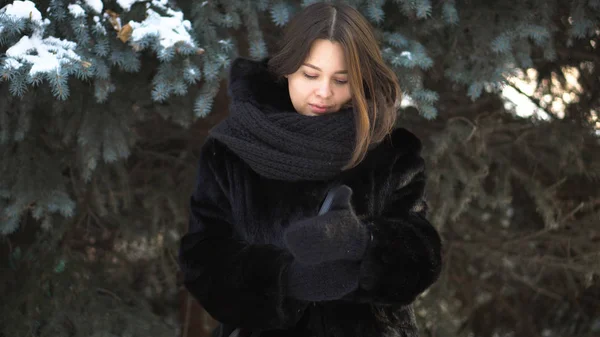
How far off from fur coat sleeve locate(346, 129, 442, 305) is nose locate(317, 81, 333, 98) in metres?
0.28

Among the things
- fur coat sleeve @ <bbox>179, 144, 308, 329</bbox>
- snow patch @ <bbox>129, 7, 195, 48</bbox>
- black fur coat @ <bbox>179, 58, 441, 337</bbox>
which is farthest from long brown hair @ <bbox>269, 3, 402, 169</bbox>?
snow patch @ <bbox>129, 7, 195, 48</bbox>

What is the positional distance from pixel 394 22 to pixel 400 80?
30 cm

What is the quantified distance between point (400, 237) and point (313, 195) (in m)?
0.31

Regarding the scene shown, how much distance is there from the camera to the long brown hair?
→ 7.11ft

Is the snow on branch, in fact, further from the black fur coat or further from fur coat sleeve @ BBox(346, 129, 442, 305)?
fur coat sleeve @ BBox(346, 129, 442, 305)

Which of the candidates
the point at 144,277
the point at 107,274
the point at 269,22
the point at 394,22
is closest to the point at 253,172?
the point at 394,22

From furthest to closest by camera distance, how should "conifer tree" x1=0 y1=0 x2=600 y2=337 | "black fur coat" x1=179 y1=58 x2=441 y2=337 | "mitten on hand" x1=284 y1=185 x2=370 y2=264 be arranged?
"conifer tree" x1=0 y1=0 x2=600 y2=337
"black fur coat" x1=179 y1=58 x2=441 y2=337
"mitten on hand" x1=284 y1=185 x2=370 y2=264

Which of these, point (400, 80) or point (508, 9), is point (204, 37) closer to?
point (400, 80)

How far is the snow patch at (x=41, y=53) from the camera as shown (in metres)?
2.64

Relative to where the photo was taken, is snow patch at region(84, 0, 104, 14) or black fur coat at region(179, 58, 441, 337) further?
snow patch at region(84, 0, 104, 14)

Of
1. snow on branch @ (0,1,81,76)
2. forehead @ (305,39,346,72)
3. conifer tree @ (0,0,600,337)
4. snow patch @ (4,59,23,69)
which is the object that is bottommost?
conifer tree @ (0,0,600,337)

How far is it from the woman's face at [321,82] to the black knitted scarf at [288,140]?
5 cm

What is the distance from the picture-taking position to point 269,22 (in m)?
3.62

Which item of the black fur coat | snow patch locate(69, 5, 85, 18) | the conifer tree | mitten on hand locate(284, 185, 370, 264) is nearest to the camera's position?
mitten on hand locate(284, 185, 370, 264)
